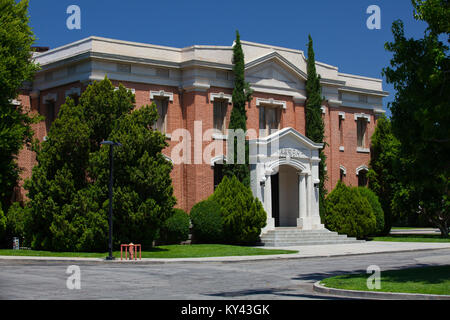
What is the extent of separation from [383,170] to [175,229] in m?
16.8

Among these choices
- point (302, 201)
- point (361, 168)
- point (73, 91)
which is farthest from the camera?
point (361, 168)

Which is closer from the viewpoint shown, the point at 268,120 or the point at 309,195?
the point at 309,195

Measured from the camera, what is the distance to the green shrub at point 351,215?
37.9 metres

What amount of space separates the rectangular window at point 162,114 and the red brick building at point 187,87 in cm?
5

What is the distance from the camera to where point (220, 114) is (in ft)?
119

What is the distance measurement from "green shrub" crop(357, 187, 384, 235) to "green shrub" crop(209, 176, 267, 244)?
376 inches

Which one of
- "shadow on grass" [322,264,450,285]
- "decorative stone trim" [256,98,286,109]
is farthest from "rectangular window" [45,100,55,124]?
"shadow on grass" [322,264,450,285]

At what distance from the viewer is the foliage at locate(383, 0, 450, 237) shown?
1638 cm

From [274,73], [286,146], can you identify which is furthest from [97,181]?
[274,73]

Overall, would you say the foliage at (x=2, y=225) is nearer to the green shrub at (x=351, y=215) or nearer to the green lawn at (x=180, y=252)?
the green lawn at (x=180, y=252)

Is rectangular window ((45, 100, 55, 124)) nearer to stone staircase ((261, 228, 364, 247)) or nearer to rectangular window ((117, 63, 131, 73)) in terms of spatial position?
rectangular window ((117, 63, 131, 73))

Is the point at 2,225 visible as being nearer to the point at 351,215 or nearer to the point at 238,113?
the point at 238,113

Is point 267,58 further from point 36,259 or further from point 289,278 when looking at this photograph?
point 289,278
